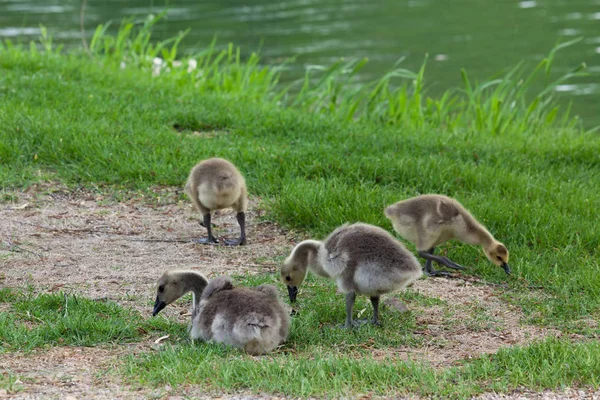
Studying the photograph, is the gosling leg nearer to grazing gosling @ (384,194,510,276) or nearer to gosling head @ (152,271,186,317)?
grazing gosling @ (384,194,510,276)

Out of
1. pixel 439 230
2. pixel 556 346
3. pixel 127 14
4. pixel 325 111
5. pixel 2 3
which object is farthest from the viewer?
pixel 2 3

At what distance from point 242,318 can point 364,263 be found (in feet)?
2.93

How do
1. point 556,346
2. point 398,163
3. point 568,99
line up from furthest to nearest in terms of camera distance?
point 568,99 < point 398,163 < point 556,346

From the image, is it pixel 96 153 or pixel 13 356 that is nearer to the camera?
pixel 13 356

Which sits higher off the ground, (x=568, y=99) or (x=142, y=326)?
(x=142, y=326)

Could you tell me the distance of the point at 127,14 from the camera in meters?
22.0

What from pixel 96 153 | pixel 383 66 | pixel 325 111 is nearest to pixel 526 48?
pixel 383 66

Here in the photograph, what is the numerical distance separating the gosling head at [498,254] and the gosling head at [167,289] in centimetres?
245

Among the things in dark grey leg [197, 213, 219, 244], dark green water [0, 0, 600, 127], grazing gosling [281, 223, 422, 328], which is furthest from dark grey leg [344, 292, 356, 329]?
dark green water [0, 0, 600, 127]

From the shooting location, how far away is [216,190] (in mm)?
7566

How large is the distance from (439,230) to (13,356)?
3230mm

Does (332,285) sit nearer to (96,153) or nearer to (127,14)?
(96,153)

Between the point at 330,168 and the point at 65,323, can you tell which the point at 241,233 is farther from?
the point at 65,323

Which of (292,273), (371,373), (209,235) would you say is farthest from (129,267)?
(371,373)
